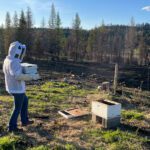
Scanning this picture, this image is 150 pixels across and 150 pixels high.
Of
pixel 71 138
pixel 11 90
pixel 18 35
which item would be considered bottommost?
pixel 71 138

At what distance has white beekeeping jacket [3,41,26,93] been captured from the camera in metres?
5.71

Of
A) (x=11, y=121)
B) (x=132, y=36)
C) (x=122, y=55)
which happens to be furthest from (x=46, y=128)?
(x=122, y=55)

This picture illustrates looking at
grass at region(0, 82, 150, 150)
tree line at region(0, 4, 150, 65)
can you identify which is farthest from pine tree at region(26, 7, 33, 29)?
grass at region(0, 82, 150, 150)

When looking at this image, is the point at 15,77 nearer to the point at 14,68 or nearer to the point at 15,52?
the point at 14,68

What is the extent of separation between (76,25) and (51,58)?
358 inches

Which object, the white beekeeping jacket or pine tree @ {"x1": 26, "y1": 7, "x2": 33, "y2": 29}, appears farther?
pine tree @ {"x1": 26, "y1": 7, "x2": 33, "y2": 29}

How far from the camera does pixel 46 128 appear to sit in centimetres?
631

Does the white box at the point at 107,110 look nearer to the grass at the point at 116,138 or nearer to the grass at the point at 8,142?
the grass at the point at 116,138

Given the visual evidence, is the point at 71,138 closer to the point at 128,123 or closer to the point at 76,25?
the point at 128,123

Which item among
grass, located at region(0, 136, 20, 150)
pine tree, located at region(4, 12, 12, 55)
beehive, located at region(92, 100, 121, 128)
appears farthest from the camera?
pine tree, located at region(4, 12, 12, 55)

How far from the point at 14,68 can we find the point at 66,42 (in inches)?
2258

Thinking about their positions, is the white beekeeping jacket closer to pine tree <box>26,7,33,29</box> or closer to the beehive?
the beehive

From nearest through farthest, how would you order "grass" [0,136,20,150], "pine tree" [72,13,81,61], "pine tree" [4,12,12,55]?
1. "grass" [0,136,20,150]
2. "pine tree" [4,12,12,55]
3. "pine tree" [72,13,81,61]

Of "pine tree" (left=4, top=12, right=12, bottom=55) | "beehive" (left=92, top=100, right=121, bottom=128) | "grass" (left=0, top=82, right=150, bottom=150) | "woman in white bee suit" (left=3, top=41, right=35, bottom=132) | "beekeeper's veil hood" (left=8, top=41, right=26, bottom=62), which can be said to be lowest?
"grass" (left=0, top=82, right=150, bottom=150)
